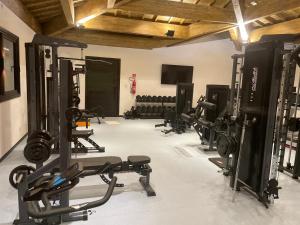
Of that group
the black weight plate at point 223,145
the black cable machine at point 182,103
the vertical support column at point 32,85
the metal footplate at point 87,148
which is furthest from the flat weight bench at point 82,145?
the black cable machine at point 182,103

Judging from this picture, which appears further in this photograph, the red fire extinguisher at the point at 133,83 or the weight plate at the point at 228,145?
the red fire extinguisher at the point at 133,83

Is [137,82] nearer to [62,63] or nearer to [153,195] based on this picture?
[153,195]

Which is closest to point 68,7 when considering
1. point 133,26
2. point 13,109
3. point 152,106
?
point 13,109

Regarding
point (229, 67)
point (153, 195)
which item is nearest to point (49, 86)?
point (153, 195)

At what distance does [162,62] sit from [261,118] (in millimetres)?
6443

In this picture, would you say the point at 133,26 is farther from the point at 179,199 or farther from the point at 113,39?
the point at 179,199

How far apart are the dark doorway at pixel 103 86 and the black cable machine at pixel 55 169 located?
4551mm

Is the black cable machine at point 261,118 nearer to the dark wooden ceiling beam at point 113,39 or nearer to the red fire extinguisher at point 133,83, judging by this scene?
the dark wooden ceiling beam at point 113,39

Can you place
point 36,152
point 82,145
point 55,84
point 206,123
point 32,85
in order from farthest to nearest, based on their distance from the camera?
point 206,123, point 82,145, point 55,84, point 32,85, point 36,152

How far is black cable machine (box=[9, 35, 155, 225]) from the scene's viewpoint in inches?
53.4

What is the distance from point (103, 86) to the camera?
28.3ft

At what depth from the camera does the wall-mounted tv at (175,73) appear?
9.00 meters

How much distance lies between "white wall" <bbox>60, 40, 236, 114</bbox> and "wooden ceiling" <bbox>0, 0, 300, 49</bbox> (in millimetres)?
462

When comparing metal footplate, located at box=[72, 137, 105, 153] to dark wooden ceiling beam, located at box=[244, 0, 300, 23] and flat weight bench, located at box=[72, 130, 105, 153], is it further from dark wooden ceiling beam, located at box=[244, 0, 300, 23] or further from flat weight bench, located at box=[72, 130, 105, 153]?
dark wooden ceiling beam, located at box=[244, 0, 300, 23]
